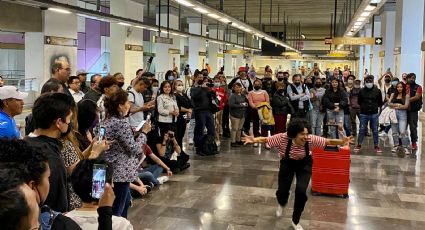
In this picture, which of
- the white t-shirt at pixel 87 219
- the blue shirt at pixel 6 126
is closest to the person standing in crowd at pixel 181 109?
the blue shirt at pixel 6 126

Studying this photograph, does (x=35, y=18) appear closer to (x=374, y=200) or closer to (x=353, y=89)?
(x=353, y=89)

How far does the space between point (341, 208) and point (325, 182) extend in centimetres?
64

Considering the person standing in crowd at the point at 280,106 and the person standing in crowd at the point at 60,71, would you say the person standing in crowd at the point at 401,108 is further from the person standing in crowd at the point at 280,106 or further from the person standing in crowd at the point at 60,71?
the person standing in crowd at the point at 60,71

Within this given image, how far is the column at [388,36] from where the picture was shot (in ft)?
63.9

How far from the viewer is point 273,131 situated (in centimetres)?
1105

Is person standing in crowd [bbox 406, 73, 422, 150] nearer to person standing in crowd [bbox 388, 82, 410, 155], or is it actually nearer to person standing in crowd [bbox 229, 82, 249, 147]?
person standing in crowd [bbox 388, 82, 410, 155]

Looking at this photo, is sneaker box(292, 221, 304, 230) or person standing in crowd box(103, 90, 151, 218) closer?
person standing in crowd box(103, 90, 151, 218)

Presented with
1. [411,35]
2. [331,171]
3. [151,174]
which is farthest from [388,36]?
[151,174]

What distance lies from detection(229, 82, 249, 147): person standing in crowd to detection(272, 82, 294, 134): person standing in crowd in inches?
27.4

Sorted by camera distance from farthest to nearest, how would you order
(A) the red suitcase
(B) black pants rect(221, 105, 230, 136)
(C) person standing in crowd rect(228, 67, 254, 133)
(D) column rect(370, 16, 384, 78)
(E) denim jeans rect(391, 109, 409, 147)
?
(D) column rect(370, 16, 384, 78)
(B) black pants rect(221, 105, 230, 136)
(C) person standing in crowd rect(228, 67, 254, 133)
(E) denim jeans rect(391, 109, 409, 147)
(A) the red suitcase

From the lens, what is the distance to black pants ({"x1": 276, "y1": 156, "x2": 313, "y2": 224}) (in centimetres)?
528

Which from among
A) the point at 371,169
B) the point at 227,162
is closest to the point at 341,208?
the point at 371,169

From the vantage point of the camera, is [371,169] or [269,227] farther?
[371,169]

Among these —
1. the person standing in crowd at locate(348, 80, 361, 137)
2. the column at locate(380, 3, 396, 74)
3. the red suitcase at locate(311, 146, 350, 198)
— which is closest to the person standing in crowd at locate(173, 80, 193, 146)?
the red suitcase at locate(311, 146, 350, 198)
